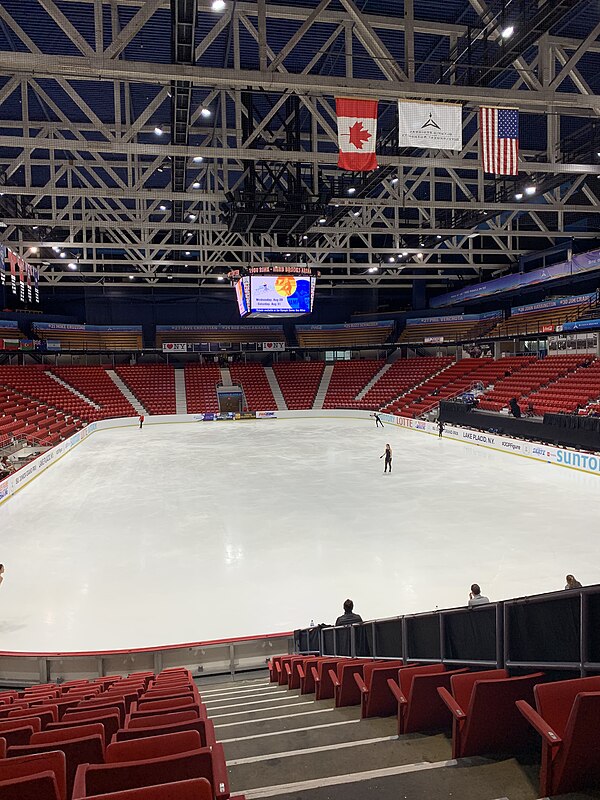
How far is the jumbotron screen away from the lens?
2202cm

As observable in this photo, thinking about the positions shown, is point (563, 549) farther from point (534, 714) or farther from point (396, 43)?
point (396, 43)

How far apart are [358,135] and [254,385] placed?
1414 inches

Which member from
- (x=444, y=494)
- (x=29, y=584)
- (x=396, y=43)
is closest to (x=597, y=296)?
(x=444, y=494)

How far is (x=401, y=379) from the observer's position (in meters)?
40.5

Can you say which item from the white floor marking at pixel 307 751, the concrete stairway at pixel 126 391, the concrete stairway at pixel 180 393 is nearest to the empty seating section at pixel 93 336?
the concrete stairway at pixel 126 391

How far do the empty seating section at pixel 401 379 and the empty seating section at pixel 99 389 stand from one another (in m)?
17.7

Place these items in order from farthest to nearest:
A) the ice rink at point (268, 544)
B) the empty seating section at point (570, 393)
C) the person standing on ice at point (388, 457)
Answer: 1. the empty seating section at point (570, 393)
2. the person standing on ice at point (388, 457)
3. the ice rink at point (268, 544)

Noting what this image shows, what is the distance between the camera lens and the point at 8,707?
3.82m

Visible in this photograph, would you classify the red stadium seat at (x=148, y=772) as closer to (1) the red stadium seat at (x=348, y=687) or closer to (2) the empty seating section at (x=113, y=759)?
(2) the empty seating section at (x=113, y=759)

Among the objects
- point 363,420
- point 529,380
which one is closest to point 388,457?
point 529,380

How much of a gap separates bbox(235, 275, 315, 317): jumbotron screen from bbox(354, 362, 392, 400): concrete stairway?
19384mm

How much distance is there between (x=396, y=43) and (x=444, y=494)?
36.0 ft

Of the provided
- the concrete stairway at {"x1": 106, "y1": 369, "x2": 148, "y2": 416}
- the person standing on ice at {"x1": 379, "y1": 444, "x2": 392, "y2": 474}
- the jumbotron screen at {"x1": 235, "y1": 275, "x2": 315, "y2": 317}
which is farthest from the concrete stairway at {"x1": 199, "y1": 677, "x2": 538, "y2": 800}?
the concrete stairway at {"x1": 106, "y1": 369, "x2": 148, "y2": 416}

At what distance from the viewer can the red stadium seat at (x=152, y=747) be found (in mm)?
1938
